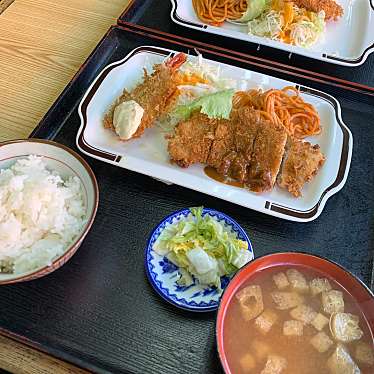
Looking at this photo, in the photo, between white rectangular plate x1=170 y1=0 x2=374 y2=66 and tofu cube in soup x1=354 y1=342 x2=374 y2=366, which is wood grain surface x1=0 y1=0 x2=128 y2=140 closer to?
white rectangular plate x1=170 y1=0 x2=374 y2=66

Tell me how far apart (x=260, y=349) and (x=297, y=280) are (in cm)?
22

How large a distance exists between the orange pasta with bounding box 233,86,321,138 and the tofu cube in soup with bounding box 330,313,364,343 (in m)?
0.89

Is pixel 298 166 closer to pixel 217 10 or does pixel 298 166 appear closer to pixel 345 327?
pixel 345 327

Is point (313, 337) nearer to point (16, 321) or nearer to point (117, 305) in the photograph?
point (117, 305)

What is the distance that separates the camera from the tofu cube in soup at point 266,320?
128cm

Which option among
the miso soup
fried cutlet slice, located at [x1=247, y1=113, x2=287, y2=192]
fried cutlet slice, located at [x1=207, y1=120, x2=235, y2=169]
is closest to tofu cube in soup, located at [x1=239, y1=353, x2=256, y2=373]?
the miso soup

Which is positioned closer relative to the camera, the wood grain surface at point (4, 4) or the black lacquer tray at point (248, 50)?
the black lacquer tray at point (248, 50)

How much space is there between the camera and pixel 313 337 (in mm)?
1281

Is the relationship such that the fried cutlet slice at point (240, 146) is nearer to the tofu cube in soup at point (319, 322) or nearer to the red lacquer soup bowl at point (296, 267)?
the red lacquer soup bowl at point (296, 267)

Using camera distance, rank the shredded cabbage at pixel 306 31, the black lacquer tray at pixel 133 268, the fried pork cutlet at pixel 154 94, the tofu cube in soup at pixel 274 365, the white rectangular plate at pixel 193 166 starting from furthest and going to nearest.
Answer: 1. the shredded cabbage at pixel 306 31
2. the fried pork cutlet at pixel 154 94
3. the white rectangular plate at pixel 193 166
4. the black lacquer tray at pixel 133 268
5. the tofu cube in soup at pixel 274 365

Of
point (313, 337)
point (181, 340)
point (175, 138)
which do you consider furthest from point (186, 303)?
point (175, 138)

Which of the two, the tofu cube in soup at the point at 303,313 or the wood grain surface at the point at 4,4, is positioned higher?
the tofu cube in soup at the point at 303,313

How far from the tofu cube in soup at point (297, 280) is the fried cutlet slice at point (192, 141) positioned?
2.17 ft

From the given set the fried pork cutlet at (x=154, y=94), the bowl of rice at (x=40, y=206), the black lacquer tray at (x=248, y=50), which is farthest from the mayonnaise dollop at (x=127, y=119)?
the black lacquer tray at (x=248, y=50)
